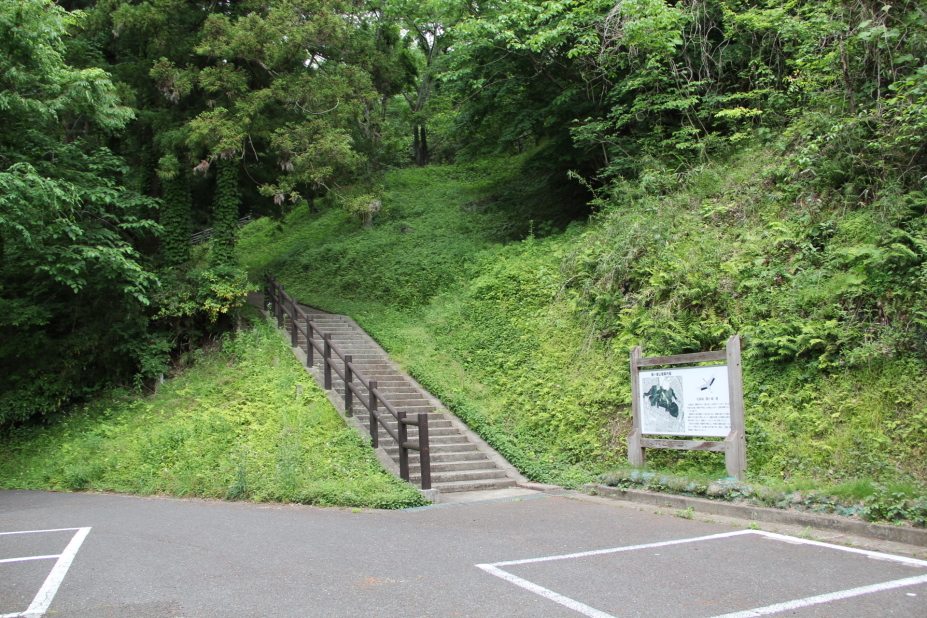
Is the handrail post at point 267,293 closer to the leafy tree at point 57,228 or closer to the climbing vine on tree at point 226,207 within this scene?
the climbing vine on tree at point 226,207

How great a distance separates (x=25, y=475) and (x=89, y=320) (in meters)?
4.47

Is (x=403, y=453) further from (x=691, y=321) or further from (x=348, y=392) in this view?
(x=691, y=321)

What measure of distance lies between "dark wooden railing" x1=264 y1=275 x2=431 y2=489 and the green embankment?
5.78ft

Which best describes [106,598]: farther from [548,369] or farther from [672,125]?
[672,125]

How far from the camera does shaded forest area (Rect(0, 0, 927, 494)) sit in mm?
8641

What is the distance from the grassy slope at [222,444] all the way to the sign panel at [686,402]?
3475 mm

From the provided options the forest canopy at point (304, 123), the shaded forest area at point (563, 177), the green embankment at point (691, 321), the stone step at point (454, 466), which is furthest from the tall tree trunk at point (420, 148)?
the stone step at point (454, 466)

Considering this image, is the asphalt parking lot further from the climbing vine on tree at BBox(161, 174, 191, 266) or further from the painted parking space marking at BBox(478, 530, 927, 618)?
the climbing vine on tree at BBox(161, 174, 191, 266)

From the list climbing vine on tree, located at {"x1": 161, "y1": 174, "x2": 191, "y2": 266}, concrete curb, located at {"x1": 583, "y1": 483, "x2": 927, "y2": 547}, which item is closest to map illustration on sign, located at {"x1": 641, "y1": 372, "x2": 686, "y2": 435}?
concrete curb, located at {"x1": 583, "y1": 483, "x2": 927, "y2": 547}

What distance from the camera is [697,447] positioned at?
8.11m

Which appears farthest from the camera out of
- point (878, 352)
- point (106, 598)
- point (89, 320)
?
point (89, 320)

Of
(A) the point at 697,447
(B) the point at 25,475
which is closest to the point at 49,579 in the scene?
(A) the point at 697,447

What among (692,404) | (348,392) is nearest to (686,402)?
(692,404)

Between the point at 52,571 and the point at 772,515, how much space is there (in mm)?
6822
